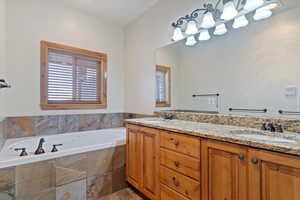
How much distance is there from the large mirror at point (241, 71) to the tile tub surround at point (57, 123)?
1.15 metres

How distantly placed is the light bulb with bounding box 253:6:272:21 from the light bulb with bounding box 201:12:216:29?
0.41 metres

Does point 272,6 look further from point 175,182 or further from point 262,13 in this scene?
point 175,182

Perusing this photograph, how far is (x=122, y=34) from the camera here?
131 inches

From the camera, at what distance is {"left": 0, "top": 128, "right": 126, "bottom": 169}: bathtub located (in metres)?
1.59

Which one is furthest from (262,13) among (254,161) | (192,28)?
(254,161)

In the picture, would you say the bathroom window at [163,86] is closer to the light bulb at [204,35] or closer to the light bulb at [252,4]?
the light bulb at [204,35]

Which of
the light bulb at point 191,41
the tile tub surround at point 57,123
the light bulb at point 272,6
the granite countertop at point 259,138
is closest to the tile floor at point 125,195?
the granite countertop at point 259,138

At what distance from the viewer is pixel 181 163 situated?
1.42 meters

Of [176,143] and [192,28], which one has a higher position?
[192,28]

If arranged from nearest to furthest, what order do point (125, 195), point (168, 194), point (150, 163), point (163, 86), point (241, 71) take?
point (168, 194), point (241, 71), point (150, 163), point (125, 195), point (163, 86)

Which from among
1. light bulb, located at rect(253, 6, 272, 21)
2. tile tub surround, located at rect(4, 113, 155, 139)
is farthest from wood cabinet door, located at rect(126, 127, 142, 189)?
light bulb, located at rect(253, 6, 272, 21)

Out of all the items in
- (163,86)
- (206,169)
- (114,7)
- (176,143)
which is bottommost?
(206,169)

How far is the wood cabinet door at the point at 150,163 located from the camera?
169 cm

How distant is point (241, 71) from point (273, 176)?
1077 mm
